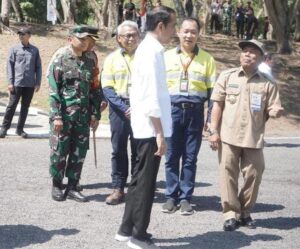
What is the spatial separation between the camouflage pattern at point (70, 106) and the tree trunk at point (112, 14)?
18249mm

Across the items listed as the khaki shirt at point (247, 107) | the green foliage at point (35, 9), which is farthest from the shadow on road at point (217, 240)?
the green foliage at point (35, 9)

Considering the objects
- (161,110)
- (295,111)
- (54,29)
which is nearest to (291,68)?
(295,111)

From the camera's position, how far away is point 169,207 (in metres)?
6.82

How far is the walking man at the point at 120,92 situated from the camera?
7.04 meters

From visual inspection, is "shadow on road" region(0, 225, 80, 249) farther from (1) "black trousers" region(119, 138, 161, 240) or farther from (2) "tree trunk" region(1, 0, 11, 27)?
(2) "tree trunk" region(1, 0, 11, 27)

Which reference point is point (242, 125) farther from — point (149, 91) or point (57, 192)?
point (57, 192)

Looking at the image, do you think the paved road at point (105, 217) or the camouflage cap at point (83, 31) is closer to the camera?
the paved road at point (105, 217)

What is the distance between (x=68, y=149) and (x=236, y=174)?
76.9 inches

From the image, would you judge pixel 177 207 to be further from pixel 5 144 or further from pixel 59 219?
pixel 5 144

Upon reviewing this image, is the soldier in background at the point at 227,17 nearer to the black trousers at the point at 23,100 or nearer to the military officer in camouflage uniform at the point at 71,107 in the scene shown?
the black trousers at the point at 23,100

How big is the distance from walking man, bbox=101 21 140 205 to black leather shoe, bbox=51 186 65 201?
0.52 m

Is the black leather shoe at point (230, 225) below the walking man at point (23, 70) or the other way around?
below

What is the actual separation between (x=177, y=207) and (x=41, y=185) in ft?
6.40

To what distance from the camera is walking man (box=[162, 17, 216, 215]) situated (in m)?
6.81
